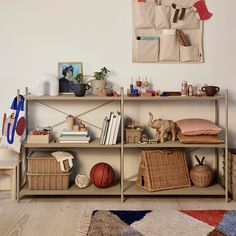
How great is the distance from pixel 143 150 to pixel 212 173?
624 mm

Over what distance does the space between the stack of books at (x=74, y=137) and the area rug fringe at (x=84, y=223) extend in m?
0.58

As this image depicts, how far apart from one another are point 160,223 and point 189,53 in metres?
1.50

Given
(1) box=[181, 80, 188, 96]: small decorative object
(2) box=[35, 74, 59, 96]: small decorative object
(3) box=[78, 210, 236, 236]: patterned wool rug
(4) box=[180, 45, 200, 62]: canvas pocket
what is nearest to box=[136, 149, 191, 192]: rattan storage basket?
(3) box=[78, 210, 236, 236]: patterned wool rug

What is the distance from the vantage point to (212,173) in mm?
3426

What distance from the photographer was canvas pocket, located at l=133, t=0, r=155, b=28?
11.3 ft

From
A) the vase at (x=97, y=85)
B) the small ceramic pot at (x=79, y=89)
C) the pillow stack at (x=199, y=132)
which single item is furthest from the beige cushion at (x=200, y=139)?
the small ceramic pot at (x=79, y=89)

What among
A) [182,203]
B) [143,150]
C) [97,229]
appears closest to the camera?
[97,229]

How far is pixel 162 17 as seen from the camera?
135 inches

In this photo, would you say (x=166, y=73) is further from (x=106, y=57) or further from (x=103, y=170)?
(x=103, y=170)

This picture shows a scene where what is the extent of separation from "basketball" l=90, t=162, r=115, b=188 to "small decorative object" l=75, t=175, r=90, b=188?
5 centimetres

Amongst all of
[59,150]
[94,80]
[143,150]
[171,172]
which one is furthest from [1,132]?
[171,172]

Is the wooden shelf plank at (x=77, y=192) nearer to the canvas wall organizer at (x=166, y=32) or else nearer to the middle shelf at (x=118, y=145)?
the middle shelf at (x=118, y=145)

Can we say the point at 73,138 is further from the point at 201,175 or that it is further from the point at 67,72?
the point at 201,175

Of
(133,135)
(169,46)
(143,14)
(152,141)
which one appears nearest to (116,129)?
(133,135)
